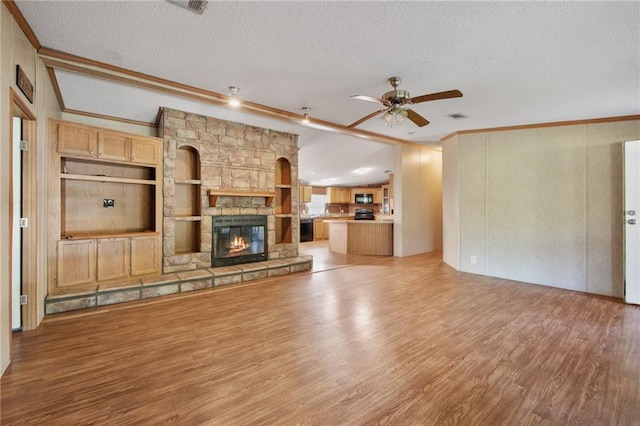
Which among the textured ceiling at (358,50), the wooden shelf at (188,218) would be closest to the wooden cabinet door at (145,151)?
the textured ceiling at (358,50)

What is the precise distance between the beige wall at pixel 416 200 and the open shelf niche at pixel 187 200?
4.47 meters

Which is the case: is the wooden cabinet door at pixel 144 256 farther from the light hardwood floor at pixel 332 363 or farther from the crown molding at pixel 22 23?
the crown molding at pixel 22 23

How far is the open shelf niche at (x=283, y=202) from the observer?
5.90 metres

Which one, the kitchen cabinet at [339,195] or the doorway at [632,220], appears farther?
the kitchen cabinet at [339,195]

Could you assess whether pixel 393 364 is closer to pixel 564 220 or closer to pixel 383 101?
pixel 383 101

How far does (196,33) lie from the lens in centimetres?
248

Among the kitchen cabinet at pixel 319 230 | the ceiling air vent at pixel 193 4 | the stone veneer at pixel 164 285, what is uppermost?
the ceiling air vent at pixel 193 4

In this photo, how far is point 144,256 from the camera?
4199 millimetres

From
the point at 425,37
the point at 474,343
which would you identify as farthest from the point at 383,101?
the point at 474,343

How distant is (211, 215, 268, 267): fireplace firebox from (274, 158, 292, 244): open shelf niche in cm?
61

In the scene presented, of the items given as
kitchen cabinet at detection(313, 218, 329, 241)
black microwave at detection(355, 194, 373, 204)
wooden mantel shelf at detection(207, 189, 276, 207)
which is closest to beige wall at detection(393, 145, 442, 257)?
wooden mantel shelf at detection(207, 189, 276, 207)

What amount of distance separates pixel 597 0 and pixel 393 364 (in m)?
3.03

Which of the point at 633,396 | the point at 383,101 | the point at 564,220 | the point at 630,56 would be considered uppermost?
the point at 630,56

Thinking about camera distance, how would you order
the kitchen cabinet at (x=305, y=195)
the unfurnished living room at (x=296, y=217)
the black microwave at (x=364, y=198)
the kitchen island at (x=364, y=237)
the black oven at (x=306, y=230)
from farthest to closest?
the black microwave at (x=364, y=198)
the kitchen cabinet at (x=305, y=195)
the black oven at (x=306, y=230)
the kitchen island at (x=364, y=237)
the unfurnished living room at (x=296, y=217)
